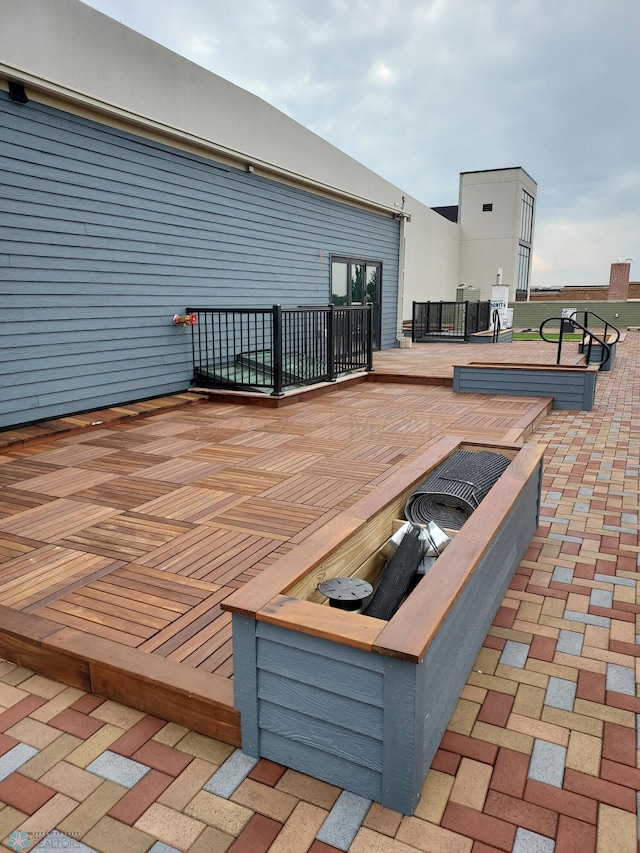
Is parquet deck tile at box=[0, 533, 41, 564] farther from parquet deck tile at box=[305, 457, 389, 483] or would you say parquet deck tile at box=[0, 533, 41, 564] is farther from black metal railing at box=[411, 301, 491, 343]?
black metal railing at box=[411, 301, 491, 343]

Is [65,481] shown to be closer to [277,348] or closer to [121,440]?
[121,440]

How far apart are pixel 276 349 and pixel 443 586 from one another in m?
4.91

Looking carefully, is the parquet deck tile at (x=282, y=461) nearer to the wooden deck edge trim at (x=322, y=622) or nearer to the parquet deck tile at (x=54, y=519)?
the parquet deck tile at (x=54, y=519)

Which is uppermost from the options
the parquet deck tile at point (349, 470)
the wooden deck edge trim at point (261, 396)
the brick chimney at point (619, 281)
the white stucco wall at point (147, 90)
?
the white stucco wall at point (147, 90)

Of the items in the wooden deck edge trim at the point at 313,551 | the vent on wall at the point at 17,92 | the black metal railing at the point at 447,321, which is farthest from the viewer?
the black metal railing at the point at 447,321

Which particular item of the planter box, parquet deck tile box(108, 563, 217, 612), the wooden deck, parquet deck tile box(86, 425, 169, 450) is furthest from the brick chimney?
the planter box

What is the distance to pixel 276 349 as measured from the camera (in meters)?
6.31

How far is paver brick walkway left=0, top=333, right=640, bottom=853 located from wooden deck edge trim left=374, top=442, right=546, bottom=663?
43cm

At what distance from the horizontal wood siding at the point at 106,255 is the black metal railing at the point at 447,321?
7781mm

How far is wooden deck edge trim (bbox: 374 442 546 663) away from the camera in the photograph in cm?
133

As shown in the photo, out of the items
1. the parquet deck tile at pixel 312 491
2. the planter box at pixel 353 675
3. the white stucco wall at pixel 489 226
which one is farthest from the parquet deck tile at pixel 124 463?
the white stucco wall at pixel 489 226

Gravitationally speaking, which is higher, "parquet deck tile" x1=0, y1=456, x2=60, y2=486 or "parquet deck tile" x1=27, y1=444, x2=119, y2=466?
"parquet deck tile" x1=27, y1=444, x2=119, y2=466

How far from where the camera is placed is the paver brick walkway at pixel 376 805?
1352mm

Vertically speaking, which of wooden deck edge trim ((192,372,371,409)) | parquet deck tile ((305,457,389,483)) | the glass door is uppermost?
the glass door
